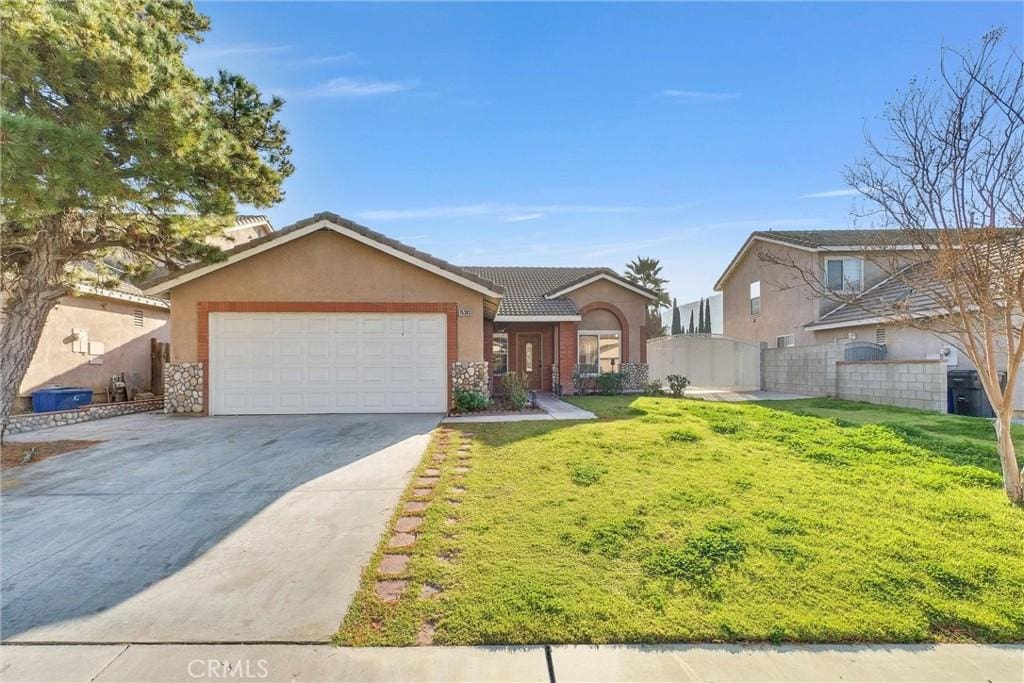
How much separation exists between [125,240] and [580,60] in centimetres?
1136

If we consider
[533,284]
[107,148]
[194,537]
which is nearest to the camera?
[194,537]

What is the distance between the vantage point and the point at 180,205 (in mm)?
9547

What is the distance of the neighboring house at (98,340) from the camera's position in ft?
41.0

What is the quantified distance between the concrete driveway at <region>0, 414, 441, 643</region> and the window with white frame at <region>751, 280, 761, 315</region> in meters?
22.1

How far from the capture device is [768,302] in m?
24.0

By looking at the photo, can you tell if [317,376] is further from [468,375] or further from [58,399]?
[58,399]

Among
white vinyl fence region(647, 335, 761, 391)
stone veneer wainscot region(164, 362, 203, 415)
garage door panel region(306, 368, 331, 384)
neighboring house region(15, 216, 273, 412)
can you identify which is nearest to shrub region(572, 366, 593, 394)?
white vinyl fence region(647, 335, 761, 391)

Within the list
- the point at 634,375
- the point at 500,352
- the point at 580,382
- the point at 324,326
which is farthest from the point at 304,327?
the point at 634,375

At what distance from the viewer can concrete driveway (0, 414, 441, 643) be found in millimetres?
3580

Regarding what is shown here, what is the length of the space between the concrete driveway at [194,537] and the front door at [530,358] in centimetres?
1151

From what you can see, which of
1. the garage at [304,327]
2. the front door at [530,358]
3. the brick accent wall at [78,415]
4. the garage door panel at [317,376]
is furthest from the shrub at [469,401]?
the brick accent wall at [78,415]

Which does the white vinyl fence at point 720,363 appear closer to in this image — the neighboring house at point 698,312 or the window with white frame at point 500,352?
the window with white frame at point 500,352

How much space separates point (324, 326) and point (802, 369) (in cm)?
1842

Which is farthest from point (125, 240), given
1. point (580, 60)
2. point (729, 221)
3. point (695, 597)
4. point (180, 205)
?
point (729, 221)
